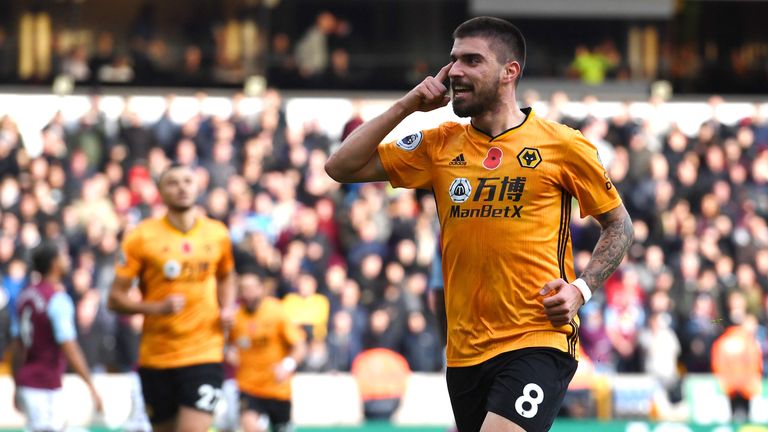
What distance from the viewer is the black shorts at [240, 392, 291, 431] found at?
540 inches

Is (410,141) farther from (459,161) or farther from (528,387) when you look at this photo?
(528,387)

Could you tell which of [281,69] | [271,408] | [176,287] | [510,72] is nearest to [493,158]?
[510,72]

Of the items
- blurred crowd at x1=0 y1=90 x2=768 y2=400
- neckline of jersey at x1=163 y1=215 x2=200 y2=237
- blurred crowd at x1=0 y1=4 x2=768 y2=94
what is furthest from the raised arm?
blurred crowd at x1=0 y1=4 x2=768 y2=94

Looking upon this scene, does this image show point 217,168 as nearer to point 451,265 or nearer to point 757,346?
point 757,346

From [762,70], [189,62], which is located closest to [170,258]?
[189,62]

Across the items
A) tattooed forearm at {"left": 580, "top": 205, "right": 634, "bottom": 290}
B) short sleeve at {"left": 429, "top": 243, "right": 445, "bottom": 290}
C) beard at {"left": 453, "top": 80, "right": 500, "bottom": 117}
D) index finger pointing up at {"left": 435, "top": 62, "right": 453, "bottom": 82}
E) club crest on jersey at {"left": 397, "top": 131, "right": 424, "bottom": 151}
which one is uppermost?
index finger pointing up at {"left": 435, "top": 62, "right": 453, "bottom": 82}

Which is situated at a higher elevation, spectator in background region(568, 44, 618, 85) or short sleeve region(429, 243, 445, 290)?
spectator in background region(568, 44, 618, 85)

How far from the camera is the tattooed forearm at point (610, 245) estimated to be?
7059mm

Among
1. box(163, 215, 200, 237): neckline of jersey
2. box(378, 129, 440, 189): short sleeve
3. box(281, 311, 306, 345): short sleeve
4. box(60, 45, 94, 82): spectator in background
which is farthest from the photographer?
box(60, 45, 94, 82): spectator in background

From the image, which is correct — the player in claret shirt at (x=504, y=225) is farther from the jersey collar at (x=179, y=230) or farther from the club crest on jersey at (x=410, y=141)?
the jersey collar at (x=179, y=230)

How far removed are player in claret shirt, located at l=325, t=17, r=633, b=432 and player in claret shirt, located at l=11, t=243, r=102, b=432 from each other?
18.6 ft

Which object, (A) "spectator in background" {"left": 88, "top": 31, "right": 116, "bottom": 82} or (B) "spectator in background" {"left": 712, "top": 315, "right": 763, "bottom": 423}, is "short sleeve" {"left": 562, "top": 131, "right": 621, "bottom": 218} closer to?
A: (B) "spectator in background" {"left": 712, "top": 315, "right": 763, "bottom": 423}

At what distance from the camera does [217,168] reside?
822 inches

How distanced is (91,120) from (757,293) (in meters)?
10.5
